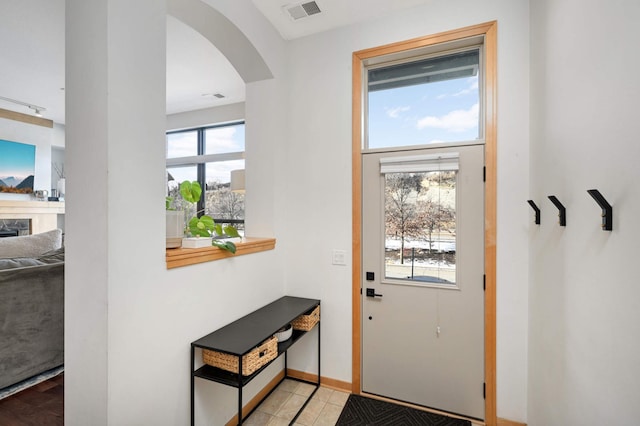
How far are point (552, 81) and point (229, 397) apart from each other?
271 centimetres

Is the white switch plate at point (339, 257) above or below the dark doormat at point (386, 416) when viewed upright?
above

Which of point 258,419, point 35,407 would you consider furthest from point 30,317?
point 258,419

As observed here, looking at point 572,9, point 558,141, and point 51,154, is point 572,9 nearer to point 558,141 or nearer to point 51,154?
point 558,141

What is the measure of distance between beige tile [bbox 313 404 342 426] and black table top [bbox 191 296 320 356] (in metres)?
0.73

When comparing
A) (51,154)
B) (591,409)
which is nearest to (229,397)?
(591,409)

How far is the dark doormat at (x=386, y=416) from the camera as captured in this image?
2037 mm

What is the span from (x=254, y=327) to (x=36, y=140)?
619 centimetres

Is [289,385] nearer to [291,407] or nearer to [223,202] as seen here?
[291,407]

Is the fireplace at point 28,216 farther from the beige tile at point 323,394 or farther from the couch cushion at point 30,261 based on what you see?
the beige tile at point 323,394

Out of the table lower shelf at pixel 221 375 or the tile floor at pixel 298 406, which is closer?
the table lower shelf at pixel 221 375

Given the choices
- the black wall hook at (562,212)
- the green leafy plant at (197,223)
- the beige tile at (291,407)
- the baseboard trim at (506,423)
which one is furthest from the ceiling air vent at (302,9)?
the baseboard trim at (506,423)

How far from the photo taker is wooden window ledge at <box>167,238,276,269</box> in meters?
1.53

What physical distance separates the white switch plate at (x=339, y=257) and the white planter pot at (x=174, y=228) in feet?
4.04

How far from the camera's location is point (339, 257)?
8.11ft
